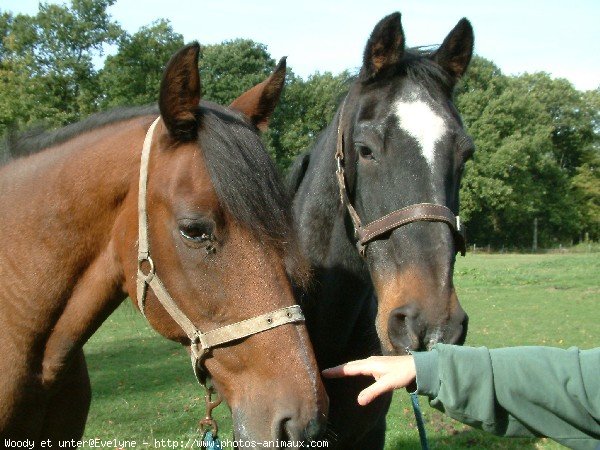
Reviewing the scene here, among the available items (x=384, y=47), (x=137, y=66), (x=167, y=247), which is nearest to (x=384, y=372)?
(x=167, y=247)

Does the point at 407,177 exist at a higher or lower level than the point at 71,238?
higher

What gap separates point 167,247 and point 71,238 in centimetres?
57

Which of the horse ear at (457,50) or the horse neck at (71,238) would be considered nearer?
the horse neck at (71,238)

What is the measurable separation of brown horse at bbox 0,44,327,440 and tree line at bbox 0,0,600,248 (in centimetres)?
1184

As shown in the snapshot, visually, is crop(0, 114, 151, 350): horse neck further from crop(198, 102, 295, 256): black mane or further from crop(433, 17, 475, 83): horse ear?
crop(433, 17, 475, 83): horse ear

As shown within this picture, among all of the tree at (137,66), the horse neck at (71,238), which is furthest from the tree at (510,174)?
the horse neck at (71,238)

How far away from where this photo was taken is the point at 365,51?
3.31m

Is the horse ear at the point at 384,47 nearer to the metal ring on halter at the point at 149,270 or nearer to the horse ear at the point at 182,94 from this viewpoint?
the horse ear at the point at 182,94

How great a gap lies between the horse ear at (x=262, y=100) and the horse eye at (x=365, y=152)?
581mm

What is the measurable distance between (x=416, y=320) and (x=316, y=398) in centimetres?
77

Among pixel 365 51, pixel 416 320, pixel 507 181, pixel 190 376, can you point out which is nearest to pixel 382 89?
pixel 365 51

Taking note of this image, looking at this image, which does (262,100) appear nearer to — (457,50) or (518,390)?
(457,50)

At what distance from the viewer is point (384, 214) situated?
9.91ft

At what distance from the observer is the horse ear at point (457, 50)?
11.4 ft
